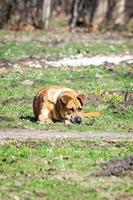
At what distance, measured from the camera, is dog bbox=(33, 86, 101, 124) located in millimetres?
14727

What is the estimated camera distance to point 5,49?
29.5 metres

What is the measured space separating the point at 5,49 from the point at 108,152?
17.5 meters

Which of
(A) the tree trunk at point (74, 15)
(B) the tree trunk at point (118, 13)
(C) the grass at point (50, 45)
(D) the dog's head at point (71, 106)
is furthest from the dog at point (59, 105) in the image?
(B) the tree trunk at point (118, 13)

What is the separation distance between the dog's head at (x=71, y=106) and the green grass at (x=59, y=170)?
1.54m

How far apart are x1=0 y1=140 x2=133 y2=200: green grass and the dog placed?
156cm

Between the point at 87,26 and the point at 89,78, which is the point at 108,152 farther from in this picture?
the point at 87,26

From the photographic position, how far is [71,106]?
A: 1471cm

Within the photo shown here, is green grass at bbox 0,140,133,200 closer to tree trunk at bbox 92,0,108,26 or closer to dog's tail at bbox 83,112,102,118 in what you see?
dog's tail at bbox 83,112,102,118

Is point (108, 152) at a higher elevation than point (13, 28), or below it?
higher

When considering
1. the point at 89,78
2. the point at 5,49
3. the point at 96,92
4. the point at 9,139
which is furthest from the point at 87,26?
the point at 9,139

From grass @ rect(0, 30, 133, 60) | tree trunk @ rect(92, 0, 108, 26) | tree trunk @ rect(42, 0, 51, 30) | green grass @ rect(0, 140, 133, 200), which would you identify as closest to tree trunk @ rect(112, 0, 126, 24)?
tree trunk @ rect(92, 0, 108, 26)

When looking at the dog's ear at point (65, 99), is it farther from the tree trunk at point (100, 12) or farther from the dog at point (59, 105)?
the tree trunk at point (100, 12)

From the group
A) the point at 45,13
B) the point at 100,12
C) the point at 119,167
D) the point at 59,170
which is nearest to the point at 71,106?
the point at 59,170

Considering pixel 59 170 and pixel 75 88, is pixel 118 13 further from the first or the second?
pixel 59 170
